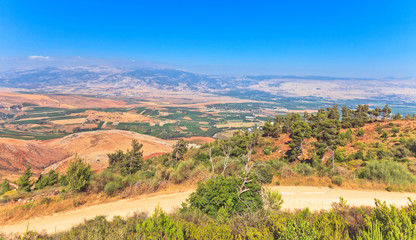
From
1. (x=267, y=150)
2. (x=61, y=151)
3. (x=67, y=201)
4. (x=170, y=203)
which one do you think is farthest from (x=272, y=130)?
(x=61, y=151)

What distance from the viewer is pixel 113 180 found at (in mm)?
13336

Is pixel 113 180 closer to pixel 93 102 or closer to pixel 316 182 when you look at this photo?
pixel 316 182

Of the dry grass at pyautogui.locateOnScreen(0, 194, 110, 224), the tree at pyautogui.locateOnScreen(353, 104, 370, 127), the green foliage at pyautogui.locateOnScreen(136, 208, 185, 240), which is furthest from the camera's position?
the tree at pyautogui.locateOnScreen(353, 104, 370, 127)

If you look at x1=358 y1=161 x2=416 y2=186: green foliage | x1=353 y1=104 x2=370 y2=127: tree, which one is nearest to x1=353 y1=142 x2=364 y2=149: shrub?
x1=353 y1=104 x2=370 y2=127: tree

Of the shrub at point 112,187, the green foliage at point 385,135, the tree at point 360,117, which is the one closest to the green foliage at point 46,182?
the shrub at point 112,187

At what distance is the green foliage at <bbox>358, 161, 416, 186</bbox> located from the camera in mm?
11195

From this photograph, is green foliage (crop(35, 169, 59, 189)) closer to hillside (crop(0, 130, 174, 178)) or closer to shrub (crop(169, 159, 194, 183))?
hillside (crop(0, 130, 174, 178))

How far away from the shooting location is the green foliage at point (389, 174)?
11.2 m

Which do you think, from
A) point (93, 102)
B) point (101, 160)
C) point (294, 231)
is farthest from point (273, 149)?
point (93, 102)

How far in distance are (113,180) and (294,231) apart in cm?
1281

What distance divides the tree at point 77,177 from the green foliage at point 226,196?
26.0 ft

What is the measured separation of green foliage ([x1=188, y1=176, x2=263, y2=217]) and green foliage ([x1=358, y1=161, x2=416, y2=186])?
9.00 metres

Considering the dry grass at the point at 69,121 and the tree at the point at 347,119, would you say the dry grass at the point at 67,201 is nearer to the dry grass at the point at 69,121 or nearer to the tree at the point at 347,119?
the tree at the point at 347,119

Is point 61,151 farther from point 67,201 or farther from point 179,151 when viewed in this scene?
point 67,201
